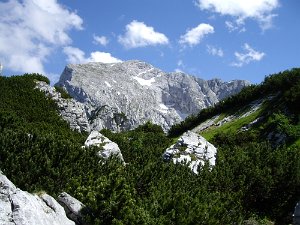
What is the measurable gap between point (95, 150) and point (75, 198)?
13.7 meters

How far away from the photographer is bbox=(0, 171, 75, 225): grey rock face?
48.4 feet

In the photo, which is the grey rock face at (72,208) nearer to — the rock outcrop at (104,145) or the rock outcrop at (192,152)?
the rock outcrop at (104,145)

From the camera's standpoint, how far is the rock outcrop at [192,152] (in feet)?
134

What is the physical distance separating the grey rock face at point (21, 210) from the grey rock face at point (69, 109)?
50.4 metres

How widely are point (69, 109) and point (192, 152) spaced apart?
33.6 meters

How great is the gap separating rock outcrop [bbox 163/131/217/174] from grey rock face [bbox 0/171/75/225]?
78.5ft

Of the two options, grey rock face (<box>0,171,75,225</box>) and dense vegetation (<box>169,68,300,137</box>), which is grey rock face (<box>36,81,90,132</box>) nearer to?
dense vegetation (<box>169,68,300,137</box>)

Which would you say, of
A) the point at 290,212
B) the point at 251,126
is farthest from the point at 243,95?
the point at 290,212

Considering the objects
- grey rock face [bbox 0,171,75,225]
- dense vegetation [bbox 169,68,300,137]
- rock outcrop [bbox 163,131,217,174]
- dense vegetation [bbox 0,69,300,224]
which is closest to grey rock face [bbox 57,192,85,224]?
dense vegetation [bbox 0,69,300,224]

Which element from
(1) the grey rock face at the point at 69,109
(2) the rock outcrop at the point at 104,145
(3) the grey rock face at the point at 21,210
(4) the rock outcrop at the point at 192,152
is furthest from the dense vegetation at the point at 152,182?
(1) the grey rock face at the point at 69,109

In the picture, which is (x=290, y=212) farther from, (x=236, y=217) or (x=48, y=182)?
(x=48, y=182)

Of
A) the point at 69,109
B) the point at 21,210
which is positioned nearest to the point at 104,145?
the point at 21,210

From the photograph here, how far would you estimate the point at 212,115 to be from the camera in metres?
91.1

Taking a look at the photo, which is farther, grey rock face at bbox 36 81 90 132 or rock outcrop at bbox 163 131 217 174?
grey rock face at bbox 36 81 90 132
